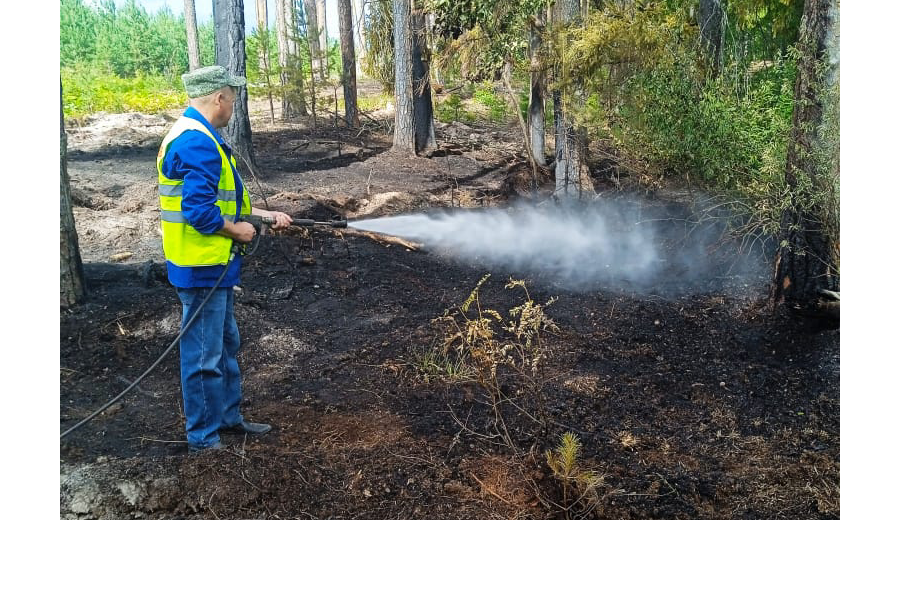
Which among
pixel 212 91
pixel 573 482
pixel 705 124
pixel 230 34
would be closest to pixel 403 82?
pixel 230 34

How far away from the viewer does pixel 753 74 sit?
5137mm

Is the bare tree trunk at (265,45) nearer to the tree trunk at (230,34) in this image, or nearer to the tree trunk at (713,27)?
the tree trunk at (230,34)

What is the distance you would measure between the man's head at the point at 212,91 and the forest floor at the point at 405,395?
136cm

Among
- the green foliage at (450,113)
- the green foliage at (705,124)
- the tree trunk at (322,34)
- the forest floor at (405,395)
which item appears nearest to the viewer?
the forest floor at (405,395)

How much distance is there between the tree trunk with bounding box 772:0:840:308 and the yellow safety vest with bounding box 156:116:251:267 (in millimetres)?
2826

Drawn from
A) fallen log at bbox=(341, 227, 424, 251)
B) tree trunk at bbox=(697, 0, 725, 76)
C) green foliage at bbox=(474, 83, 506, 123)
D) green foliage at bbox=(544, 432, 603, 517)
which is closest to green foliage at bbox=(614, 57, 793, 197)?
tree trunk at bbox=(697, 0, 725, 76)

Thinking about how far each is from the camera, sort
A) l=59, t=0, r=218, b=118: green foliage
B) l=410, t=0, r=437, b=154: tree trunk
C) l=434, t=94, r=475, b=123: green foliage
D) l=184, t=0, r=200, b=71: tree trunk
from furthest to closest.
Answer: l=434, t=94, r=475, b=123: green foliage
l=410, t=0, r=437, b=154: tree trunk
l=184, t=0, r=200, b=71: tree trunk
l=59, t=0, r=218, b=118: green foliage

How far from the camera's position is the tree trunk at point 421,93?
779 cm

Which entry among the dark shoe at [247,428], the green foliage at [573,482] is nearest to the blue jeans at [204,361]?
the dark shoe at [247,428]

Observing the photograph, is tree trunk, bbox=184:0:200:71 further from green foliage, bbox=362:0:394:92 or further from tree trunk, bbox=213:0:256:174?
green foliage, bbox=362:0:394:92

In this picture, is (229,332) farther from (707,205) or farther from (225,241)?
(707,205)

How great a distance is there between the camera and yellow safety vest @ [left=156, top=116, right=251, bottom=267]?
2.95 metres

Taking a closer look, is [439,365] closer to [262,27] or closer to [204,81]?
[204,81]

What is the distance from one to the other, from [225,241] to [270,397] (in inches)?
37.1
